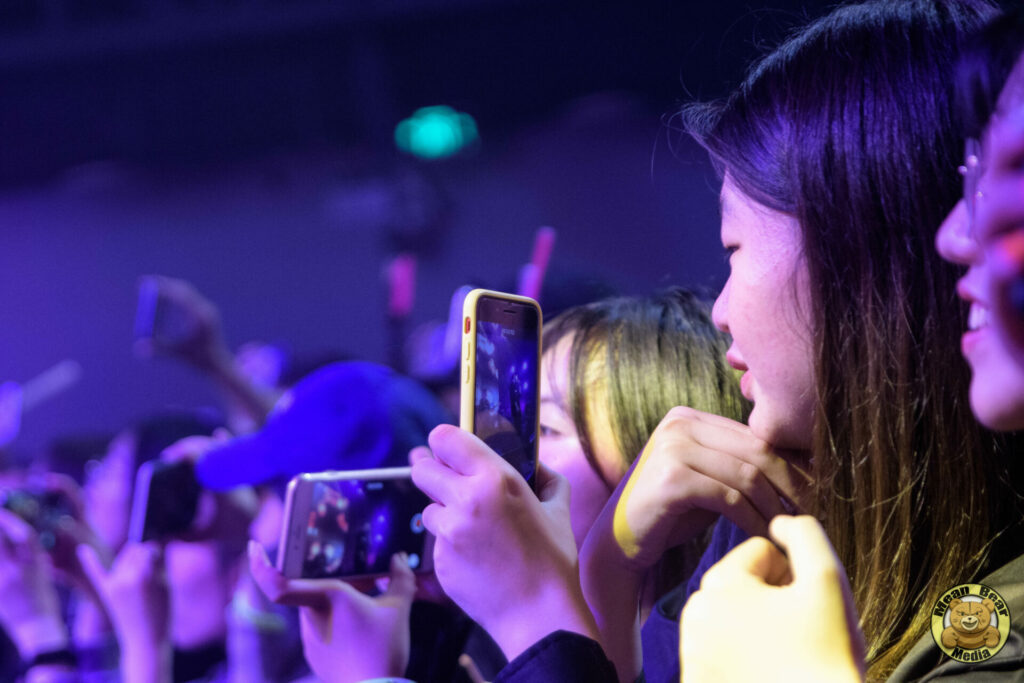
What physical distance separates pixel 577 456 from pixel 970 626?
1.70ft

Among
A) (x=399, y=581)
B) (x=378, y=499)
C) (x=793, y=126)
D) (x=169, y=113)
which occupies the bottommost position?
(x=399, y=581)

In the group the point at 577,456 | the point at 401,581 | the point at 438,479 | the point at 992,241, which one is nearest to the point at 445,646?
the point at 401,581

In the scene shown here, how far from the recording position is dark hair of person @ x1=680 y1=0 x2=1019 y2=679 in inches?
29.9

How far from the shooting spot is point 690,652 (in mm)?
564

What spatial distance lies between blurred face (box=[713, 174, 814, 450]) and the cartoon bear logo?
188 millimetres

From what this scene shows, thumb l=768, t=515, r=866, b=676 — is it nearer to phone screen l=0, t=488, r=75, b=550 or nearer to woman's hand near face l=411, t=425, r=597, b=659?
woman's hand near face l=411, t=425, r=597, b=659

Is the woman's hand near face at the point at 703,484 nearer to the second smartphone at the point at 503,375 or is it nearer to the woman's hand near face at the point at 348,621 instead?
the second smartphone at the point at 503,375

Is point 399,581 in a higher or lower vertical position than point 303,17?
lower

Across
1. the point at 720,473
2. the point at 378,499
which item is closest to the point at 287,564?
the point at 378,499

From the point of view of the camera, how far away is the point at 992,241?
0.46m

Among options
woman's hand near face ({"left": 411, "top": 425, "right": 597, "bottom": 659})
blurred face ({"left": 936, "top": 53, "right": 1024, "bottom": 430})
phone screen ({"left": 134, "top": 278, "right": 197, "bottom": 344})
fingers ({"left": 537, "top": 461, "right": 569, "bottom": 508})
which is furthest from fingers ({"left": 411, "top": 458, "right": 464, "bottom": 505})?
phone screen ({"left": 134, "top": 278, "right": 197, "bottom": 344})

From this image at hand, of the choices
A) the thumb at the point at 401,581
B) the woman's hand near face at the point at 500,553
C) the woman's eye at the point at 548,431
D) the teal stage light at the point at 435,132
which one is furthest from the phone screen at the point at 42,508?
the teal stage light at the point at 435,132

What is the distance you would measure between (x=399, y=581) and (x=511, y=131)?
399 cm

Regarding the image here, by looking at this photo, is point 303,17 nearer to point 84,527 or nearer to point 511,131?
point 511,131
